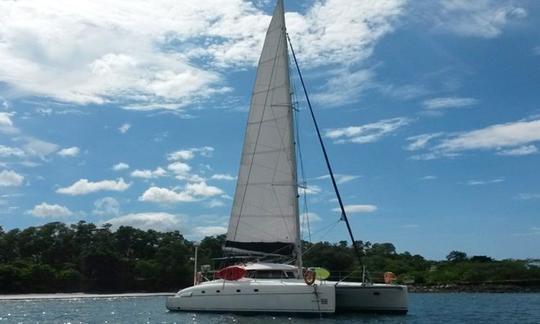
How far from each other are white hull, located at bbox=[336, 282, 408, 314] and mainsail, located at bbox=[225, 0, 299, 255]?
4.18m

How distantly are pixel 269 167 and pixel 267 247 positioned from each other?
504 centimetres

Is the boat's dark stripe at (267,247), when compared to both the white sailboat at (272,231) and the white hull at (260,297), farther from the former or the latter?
the white hull at (260,297)

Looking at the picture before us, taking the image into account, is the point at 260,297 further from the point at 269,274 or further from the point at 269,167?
the point at 269,167

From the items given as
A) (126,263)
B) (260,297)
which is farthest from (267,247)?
(126,263)

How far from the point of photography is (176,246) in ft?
305

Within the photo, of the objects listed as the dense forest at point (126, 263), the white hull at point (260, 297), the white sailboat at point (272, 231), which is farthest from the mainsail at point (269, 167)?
the dense forest at point (126, 263)

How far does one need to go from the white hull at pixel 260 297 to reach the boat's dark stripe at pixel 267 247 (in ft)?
8.85

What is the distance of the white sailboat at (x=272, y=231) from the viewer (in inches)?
1395

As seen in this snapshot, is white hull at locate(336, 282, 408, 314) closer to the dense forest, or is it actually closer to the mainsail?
the mainsail

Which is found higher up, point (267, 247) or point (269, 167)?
point (269, 167)

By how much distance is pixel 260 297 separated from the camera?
1407 inches

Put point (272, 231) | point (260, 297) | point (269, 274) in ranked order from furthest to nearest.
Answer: point (272, 231) < point (269, 274) < point (260, 297)

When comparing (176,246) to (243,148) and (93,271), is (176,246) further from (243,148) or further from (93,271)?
(243,148)

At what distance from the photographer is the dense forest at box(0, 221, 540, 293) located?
266 ft
